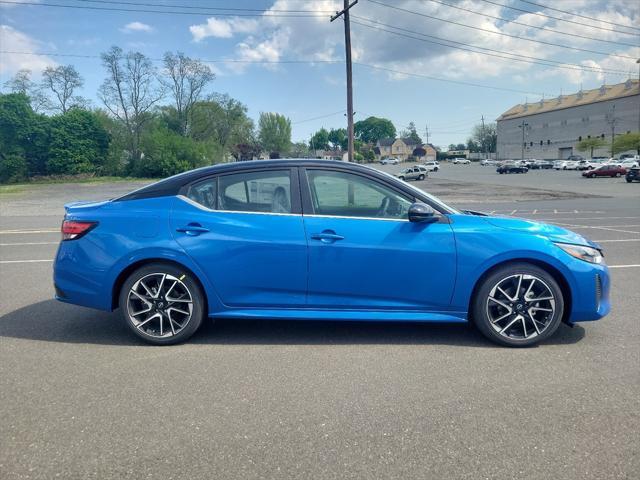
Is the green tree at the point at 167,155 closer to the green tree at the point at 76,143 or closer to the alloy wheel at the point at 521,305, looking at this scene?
the green tree at the point at 76,143

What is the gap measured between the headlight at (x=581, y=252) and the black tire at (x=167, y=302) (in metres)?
3.10

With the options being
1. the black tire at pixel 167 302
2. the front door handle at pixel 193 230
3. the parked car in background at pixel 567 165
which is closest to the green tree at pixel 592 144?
the parked car in background at pixel 567 165

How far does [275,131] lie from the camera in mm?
108562

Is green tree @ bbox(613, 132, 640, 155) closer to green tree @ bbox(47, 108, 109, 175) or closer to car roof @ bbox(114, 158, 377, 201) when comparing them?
green tree @ bbox(47, 108, 109, 175)

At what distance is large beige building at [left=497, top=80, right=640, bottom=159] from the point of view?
9144 cm

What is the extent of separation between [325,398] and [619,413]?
1.81 meters

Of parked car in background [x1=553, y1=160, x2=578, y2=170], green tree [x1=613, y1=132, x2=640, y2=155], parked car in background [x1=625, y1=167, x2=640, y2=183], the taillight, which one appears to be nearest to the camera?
the taillight

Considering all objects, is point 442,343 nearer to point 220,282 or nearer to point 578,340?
point 578,340

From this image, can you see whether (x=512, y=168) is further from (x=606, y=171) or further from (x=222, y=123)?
(x=222, y=123)

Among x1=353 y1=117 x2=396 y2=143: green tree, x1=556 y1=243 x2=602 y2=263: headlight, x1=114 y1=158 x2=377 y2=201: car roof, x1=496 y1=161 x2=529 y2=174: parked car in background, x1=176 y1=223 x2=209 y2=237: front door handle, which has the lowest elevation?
x1=556 y1=243 x2=602 y2=263: headlight

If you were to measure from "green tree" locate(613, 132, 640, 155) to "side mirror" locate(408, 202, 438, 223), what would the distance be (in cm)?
8327

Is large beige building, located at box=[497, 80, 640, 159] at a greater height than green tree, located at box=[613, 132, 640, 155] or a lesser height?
greater

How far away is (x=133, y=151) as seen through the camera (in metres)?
65.9

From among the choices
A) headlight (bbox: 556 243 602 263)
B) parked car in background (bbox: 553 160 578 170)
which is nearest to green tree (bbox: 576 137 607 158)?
parked car in background (bbox: 553 160 578 170)
